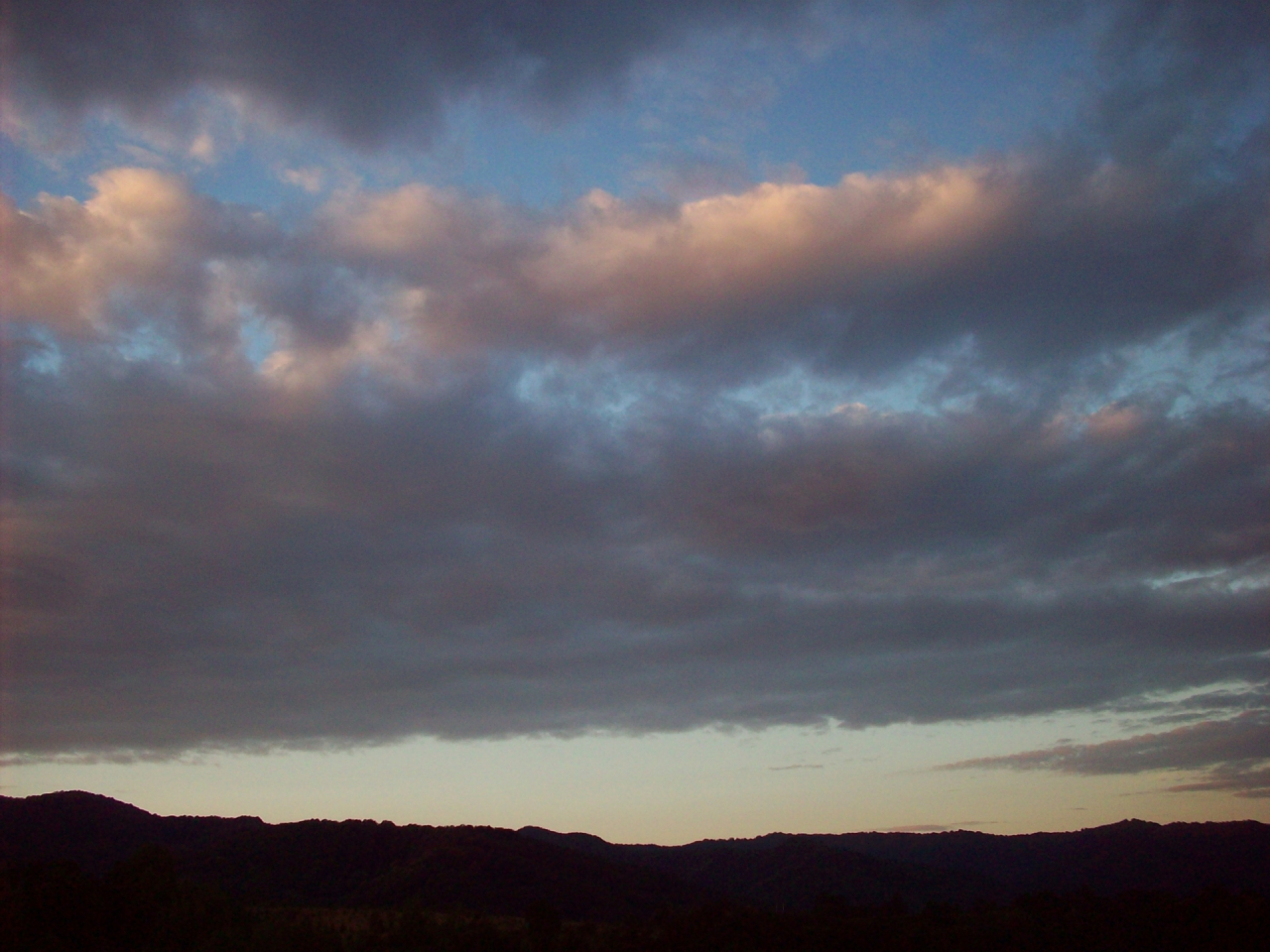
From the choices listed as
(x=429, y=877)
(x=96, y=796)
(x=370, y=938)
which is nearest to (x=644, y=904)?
(x=429, y=877)

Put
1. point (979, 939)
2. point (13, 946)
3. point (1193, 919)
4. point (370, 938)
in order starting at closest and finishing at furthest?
point (13, 946), point (370, 938), point (979, 939), point (1193, 919)

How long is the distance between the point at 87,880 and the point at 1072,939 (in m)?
88.4

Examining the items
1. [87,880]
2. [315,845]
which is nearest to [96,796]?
[315,845]

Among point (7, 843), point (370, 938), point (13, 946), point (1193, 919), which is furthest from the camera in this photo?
point (7, 843)

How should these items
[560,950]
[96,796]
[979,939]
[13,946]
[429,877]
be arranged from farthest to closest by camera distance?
1. [96,796]
2. [429,877]
3. [979,939]
4. [560,950]
5. [13,946]

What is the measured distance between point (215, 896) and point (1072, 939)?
7917 cm

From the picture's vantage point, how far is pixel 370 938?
236 ft

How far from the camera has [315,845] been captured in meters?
161

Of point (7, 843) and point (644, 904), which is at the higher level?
point (7, 843)

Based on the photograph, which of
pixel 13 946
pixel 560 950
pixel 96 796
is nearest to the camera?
pixel 13 946

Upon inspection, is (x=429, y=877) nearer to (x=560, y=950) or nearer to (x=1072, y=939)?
(x=560, y=950)

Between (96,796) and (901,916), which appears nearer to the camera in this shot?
(901,916)

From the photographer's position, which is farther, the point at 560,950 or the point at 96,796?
the point at 96,796

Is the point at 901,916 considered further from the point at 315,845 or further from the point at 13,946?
the point at 315,845
